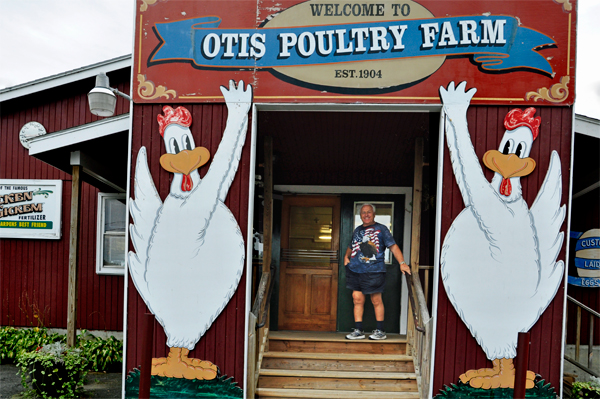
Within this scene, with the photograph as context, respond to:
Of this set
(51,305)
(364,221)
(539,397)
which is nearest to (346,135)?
(364,221)

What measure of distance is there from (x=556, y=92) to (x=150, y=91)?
4.12 metres

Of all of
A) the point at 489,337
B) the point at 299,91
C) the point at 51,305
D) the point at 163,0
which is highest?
the point at 163,0

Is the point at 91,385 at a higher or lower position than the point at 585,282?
lower

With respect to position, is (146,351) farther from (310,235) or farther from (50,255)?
(50,255)

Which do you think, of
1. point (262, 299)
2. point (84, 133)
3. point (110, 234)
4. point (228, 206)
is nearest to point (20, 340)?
point (110, 234)

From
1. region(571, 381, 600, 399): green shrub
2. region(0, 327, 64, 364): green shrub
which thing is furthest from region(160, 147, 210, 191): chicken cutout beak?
region(571, 381, 600, 399): green shrub

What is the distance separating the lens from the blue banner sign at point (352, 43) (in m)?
4.39

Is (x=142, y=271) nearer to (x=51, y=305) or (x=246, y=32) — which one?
(x=246, y=32)

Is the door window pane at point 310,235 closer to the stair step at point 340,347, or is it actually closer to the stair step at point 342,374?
the stair step at point 340,347

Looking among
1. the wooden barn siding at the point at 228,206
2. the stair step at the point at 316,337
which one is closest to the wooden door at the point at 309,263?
the stair step at the point at 316,337

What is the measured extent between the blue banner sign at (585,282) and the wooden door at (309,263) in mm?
3466

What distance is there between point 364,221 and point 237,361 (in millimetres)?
2497

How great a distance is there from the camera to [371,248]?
5914mm

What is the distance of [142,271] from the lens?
4613mm
